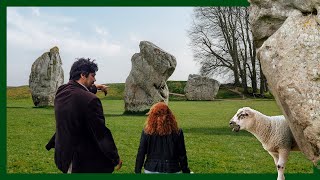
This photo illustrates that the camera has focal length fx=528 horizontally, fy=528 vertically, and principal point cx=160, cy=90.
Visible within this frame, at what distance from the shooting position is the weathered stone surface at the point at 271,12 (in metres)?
8.50

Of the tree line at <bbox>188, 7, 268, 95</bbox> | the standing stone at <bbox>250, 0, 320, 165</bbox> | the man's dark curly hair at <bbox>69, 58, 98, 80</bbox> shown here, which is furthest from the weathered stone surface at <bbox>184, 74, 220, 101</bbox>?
the man's dark curly hair at <bbox>69, 58, 98, 80</bbox>

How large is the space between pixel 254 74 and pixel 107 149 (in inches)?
890

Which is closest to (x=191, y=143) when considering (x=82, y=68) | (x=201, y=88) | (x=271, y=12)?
(x=271, y=12)

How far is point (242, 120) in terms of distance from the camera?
902 cm

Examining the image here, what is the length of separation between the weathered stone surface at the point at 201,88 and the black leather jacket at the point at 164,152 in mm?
22897

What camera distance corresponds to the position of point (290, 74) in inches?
316

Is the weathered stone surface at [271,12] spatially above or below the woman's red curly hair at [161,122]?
above

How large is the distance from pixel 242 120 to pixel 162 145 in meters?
1.95

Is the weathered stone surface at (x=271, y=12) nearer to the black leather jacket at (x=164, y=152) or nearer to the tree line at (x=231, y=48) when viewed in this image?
the black leather jacket at (x=164, y=152)

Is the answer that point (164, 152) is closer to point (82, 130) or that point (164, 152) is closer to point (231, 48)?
point (82, 130)

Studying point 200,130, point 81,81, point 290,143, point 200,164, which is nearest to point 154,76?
point 200,130

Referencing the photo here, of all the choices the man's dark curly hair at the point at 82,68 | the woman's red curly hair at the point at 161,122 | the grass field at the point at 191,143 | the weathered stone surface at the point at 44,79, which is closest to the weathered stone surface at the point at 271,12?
the woman's red curly hair at the point at 161,122

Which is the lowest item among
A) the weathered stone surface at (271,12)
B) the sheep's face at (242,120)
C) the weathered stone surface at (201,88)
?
the weathered stone surface at (201,88)

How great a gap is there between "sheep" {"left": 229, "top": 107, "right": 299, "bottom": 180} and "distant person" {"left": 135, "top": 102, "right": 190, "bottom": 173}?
160 cm
